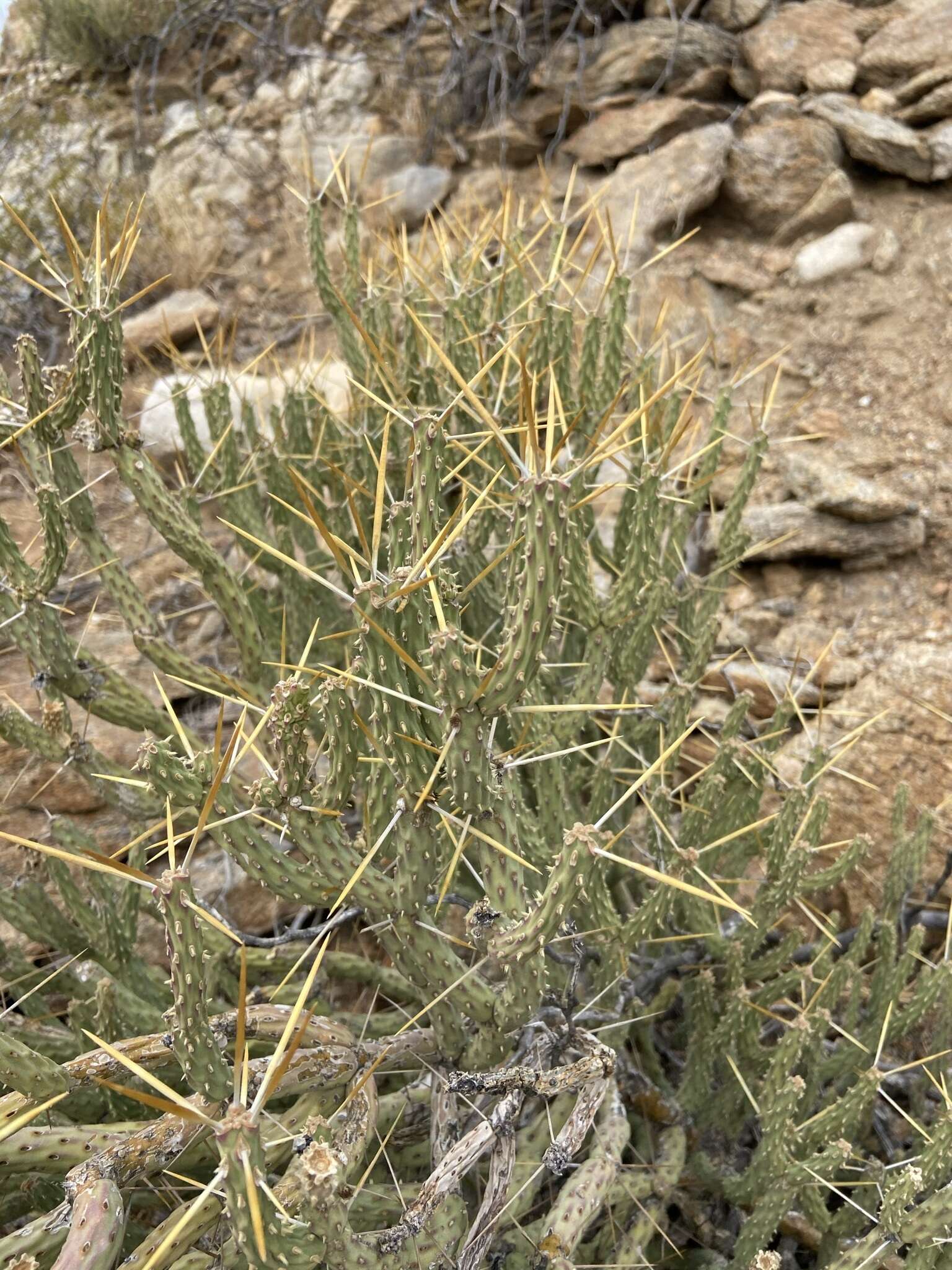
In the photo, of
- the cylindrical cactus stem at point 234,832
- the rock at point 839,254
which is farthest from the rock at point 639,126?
the cylindrical cactus stem at point 234,832

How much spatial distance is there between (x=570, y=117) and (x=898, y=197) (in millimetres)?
2117

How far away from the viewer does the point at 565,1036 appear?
1923 millimetres

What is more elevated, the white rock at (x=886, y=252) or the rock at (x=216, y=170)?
the rock at (x=216, y=170)

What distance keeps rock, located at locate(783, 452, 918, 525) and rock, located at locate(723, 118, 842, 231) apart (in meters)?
2.03

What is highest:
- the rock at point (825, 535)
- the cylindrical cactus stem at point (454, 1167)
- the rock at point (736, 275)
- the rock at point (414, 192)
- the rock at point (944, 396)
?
the rock at point (414, 192)

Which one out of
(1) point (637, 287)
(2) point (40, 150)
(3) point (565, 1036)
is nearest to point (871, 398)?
(1) point (637, 287)

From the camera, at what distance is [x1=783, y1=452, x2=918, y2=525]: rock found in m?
3.94

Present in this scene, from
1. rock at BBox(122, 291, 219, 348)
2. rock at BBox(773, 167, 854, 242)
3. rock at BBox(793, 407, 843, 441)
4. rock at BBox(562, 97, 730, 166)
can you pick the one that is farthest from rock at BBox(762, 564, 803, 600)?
rock at BBox(122, 291, 219, 348)

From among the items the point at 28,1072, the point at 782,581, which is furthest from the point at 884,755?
the point at 28,1072

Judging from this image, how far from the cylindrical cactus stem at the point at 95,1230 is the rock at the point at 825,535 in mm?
3091

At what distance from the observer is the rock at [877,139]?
5.21 meters

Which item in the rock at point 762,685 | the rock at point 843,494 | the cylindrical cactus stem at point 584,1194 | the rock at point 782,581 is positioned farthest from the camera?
the rock at point 782,581

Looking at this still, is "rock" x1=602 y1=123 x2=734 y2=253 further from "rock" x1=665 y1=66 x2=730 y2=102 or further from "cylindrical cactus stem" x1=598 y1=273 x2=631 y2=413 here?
"cylindrical cactus stem" x1=598 y1=273 x2=631 y2=413

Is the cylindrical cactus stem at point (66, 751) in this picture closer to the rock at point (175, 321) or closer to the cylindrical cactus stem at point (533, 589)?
the cylindrical cactus stem at point (533, 589)
